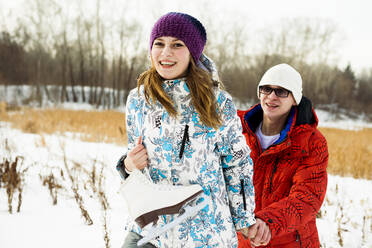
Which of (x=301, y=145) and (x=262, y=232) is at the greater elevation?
(x=301, y=145)

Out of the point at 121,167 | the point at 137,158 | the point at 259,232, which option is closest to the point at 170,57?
the point at 137,158

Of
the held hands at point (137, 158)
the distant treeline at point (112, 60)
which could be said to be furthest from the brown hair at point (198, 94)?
the distant treeline at point (112, 60)

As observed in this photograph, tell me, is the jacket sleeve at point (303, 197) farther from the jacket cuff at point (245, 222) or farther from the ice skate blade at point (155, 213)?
the ice skate blade at point (155, 213)

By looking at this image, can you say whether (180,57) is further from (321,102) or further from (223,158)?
(321,102)

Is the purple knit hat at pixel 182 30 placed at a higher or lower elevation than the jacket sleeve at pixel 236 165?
higher

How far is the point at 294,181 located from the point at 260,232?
1.23 feet

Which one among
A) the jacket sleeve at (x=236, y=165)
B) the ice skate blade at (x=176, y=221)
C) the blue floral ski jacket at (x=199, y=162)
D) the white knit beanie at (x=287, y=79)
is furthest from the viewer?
the white knit beanie at (x=287, y=79)

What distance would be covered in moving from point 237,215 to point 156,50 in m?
0.97

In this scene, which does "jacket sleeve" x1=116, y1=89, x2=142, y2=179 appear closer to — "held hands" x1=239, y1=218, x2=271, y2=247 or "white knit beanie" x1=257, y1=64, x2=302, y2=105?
"held hands" x1=239, y1=218, x2=271, y2=247

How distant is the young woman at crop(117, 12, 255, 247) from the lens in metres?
1.26

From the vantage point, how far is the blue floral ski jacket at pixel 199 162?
1248mm

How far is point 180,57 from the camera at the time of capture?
4.30 feet

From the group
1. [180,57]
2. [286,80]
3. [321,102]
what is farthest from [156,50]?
[321,102]

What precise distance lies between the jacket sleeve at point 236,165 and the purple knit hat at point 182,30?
0.30m
